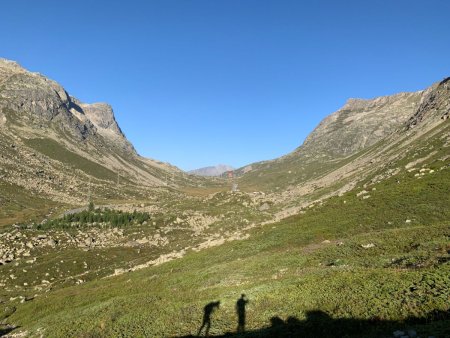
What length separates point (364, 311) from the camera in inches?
790

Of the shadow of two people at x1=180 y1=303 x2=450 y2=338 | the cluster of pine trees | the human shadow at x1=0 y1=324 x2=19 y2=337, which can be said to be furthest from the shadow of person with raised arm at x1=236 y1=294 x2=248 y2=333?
the cluster of pine trees

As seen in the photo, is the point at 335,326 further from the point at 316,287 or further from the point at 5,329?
the point at 5,329

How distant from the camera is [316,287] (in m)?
25.2

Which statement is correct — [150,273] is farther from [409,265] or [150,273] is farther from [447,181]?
[447,181]

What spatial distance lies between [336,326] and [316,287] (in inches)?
231

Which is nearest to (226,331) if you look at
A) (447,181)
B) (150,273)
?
(150,273)

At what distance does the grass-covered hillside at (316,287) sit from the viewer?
776 inches

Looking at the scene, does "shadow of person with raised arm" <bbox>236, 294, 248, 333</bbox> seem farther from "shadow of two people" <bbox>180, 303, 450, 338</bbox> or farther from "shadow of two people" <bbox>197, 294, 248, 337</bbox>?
"shadow of two people" <bbox>180, 303, 450, 338</bbox>

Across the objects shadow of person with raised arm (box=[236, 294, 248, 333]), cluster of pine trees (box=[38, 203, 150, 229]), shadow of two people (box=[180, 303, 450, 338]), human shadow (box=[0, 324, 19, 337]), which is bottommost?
shadow of two people (box=[180, 303, 450, 338])

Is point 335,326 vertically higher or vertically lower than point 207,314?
lower

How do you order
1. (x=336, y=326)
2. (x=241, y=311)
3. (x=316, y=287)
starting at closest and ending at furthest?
(x=336, y=326), (x=316, y=287), (x=241, y=311)

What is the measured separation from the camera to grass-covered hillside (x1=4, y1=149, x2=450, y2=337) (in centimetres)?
1972

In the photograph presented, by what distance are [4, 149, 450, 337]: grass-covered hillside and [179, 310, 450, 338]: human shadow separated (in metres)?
0.06

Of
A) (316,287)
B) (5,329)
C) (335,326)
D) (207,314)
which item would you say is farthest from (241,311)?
(5,329)
